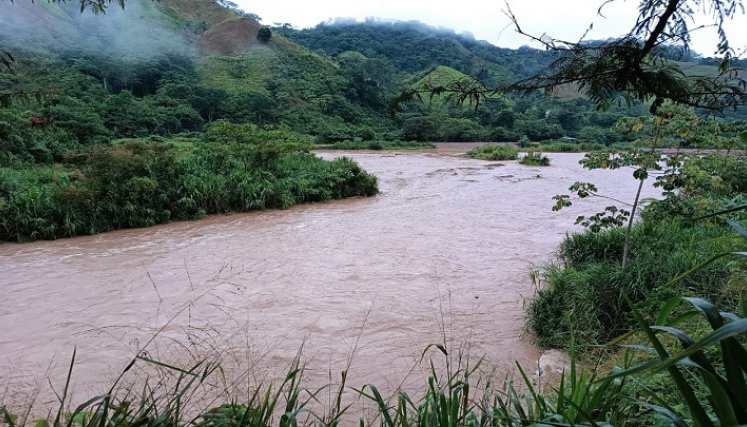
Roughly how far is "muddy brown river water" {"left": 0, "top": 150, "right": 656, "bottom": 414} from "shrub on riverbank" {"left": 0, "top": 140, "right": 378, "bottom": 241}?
0.36m

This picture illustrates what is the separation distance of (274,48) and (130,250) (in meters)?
49.8

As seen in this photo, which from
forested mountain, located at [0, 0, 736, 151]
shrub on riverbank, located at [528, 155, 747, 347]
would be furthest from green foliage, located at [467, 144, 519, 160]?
shrub on riverbank, located at [528, 155, 747, 347]

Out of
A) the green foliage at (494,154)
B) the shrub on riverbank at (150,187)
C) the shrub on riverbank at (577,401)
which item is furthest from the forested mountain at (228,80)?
the shrub on riverbank at (577,401)

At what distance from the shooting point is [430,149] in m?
31.3

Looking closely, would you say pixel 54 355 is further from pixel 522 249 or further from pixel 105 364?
pixel 522 249

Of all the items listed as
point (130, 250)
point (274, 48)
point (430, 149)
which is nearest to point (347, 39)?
point (274, 48)

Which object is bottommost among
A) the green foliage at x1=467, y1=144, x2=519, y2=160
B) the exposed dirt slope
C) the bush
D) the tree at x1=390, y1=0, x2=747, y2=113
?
the bush

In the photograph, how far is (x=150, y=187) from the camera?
27.9ft

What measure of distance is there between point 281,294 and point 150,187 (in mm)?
4610

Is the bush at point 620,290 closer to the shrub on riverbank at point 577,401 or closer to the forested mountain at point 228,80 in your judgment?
the shrub on riverbank at point 577,401

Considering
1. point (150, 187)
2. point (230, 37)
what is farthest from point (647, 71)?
point (230, 37)

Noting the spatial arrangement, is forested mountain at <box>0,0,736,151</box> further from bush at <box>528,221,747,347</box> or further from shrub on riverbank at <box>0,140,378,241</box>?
bush at <box>528,221,747,347</box>

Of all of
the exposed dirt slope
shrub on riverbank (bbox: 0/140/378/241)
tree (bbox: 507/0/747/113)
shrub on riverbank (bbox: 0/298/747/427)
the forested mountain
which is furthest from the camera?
the exposed dirt slope

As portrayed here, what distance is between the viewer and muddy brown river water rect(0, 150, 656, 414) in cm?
381
